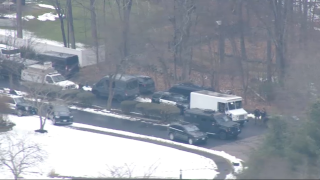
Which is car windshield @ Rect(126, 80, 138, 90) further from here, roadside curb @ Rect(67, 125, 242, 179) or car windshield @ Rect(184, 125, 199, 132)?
car windshield @ Rect(184, 125, 199, 132)

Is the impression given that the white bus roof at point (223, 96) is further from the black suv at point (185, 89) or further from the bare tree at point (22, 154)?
the bare tree at point (22, 154)

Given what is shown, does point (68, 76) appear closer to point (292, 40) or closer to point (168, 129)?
point (168, 129)

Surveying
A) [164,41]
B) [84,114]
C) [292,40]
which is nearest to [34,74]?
[84,114]

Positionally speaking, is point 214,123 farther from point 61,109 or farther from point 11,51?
point 11,51

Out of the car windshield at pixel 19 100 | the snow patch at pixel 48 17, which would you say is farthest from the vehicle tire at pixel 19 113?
the snow patch at pixel 48 17

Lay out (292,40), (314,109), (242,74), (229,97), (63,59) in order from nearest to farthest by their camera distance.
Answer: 1. (314,109)
2. (229,97)
3. (242,74)
4. (63,59)
5. (292,40)

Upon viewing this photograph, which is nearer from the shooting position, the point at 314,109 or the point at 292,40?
the point at 314,109
